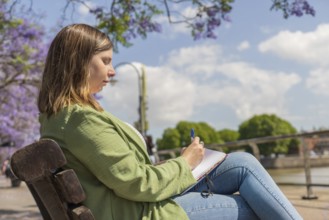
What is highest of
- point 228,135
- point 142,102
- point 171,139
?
point 142,102

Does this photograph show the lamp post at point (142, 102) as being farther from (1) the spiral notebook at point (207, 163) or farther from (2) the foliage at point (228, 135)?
(2) the foliage at point (228, 135)

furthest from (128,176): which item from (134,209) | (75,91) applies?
(75,91)

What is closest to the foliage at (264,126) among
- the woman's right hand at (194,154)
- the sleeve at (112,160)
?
the woman's right hand at (194,154)

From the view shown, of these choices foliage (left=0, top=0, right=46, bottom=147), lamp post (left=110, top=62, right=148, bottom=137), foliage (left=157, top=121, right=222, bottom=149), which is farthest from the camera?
foliage (left=157, top=121, right=222, bottom=149)

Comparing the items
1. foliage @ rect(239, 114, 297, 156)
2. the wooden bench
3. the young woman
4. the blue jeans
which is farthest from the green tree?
the wooden bench

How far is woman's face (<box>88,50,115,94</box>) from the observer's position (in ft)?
7.13

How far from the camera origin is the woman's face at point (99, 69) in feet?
7.13

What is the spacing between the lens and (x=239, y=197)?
2.37m

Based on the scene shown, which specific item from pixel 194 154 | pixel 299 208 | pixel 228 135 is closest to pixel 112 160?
pixel 194 154

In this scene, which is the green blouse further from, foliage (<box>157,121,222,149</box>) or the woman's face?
foliage (<box>157,121,222,149</box>)

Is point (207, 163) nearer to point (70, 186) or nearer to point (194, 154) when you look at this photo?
point (194, 154)

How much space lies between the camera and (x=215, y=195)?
7.86 ft

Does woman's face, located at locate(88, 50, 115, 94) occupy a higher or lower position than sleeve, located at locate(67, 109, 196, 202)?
higher

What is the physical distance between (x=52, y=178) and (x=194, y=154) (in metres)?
0.63
